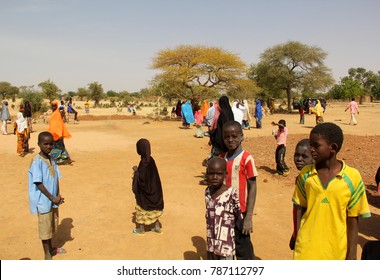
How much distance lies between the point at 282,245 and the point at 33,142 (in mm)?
12044

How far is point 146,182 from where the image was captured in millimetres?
4621

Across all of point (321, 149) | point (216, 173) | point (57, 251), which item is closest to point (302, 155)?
point (216, 173)

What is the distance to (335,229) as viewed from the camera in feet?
7.29

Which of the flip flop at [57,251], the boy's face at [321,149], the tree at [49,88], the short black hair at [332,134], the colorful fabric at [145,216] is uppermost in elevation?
the tree at [49,88]

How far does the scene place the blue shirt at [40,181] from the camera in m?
3.75

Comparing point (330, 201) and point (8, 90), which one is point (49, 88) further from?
point (330, 201)

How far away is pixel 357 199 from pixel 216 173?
3.82 ft

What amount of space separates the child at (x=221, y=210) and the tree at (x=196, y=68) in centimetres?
2197

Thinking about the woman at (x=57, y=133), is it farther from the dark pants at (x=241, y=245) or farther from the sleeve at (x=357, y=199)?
the sleeve at (x=357, y=199)

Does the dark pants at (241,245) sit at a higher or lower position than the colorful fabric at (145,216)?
higher

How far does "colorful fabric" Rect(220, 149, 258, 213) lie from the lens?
10.4 ft

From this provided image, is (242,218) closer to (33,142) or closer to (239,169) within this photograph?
(239,169)

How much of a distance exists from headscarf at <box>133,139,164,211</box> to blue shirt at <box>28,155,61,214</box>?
3.81 ft

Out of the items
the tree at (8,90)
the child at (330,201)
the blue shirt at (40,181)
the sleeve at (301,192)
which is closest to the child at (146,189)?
the blue shirt at (40,181)
